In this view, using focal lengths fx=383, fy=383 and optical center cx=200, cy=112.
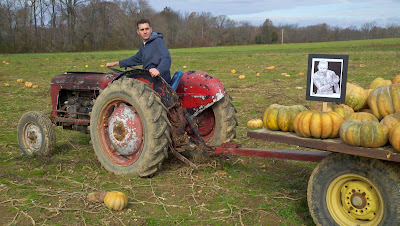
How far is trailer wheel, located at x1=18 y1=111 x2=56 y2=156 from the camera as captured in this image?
6.14 metres

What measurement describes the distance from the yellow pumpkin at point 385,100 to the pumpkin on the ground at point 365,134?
0.54 metres

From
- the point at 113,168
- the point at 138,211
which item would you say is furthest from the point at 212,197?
the point at 113,168

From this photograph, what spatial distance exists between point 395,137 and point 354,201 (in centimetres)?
74

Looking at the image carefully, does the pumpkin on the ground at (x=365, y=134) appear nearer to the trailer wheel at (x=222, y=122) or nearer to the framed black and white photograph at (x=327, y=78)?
the framed black and white photograph at (x=327, y=78)

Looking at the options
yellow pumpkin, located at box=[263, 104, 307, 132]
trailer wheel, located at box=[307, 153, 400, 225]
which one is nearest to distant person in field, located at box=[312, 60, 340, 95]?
yellow pumpkin, located at box=[263, 104, 307, 132]

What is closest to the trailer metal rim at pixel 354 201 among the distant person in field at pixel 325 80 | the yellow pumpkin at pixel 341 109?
the yellow pumpkin at pixel 341 109

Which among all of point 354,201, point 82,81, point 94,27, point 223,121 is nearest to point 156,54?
point 223,121

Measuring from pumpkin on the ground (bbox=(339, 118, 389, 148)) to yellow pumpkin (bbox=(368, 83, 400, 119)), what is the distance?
0.54 m

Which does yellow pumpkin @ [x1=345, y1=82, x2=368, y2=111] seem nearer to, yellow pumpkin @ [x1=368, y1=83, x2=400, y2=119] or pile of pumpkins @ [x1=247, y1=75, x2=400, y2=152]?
pile of pumpkins @ [x1=247, y1=75, x2=400, y2=152]

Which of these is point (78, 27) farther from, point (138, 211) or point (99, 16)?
point (138, 211)

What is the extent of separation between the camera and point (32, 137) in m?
6.30

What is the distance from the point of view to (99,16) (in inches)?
2419

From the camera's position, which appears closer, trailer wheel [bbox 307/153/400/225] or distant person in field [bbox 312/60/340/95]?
trailer wheel [bbox 307/153/400/225]

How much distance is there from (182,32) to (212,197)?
63321 millimetres
